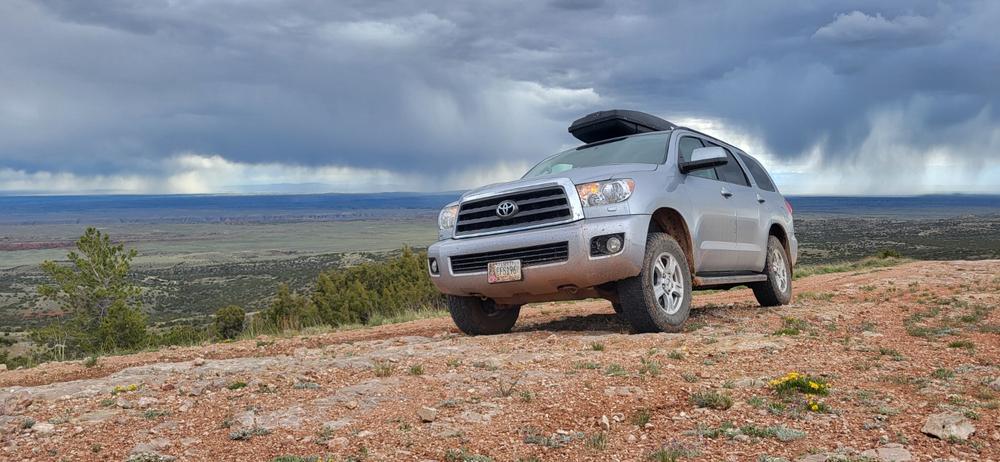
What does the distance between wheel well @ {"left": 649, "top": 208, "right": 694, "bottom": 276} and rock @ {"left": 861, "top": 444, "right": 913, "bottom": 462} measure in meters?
3.92

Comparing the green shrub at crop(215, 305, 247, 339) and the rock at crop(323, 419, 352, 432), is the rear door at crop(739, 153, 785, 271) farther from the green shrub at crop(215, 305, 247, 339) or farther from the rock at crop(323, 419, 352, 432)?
the green shrub at crop(215, 305, 247, 339)

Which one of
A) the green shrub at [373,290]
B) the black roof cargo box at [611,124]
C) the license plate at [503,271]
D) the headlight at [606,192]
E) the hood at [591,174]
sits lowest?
the green shrub at [373,290]

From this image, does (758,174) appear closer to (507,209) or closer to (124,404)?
(507,209)

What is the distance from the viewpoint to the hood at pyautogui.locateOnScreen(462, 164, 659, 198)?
6.88 metres

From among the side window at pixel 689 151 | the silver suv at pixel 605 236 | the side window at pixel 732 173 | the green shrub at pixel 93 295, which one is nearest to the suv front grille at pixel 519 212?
the silver suv at pixel 605 236

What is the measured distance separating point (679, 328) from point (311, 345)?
3.86 m

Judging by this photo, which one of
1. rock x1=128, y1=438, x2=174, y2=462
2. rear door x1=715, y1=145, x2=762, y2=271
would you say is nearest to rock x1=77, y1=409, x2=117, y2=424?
rock x1=128, y1=438, x2=174, y2=462

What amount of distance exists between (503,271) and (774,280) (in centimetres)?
431

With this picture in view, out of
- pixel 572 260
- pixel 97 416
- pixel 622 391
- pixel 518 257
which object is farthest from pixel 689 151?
pixel 97 416

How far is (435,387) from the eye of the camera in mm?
4949

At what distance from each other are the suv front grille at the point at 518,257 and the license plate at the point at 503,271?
6cm

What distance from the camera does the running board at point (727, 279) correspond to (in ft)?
25.2

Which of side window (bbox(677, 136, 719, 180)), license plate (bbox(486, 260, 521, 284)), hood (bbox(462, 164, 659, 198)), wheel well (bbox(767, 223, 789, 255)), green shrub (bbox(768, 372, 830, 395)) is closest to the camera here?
green shrub (bbox(768, 372, 830, 395))

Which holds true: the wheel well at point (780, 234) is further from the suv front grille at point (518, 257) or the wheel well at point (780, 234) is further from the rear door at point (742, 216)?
the suv front grille at point (518, 257)
